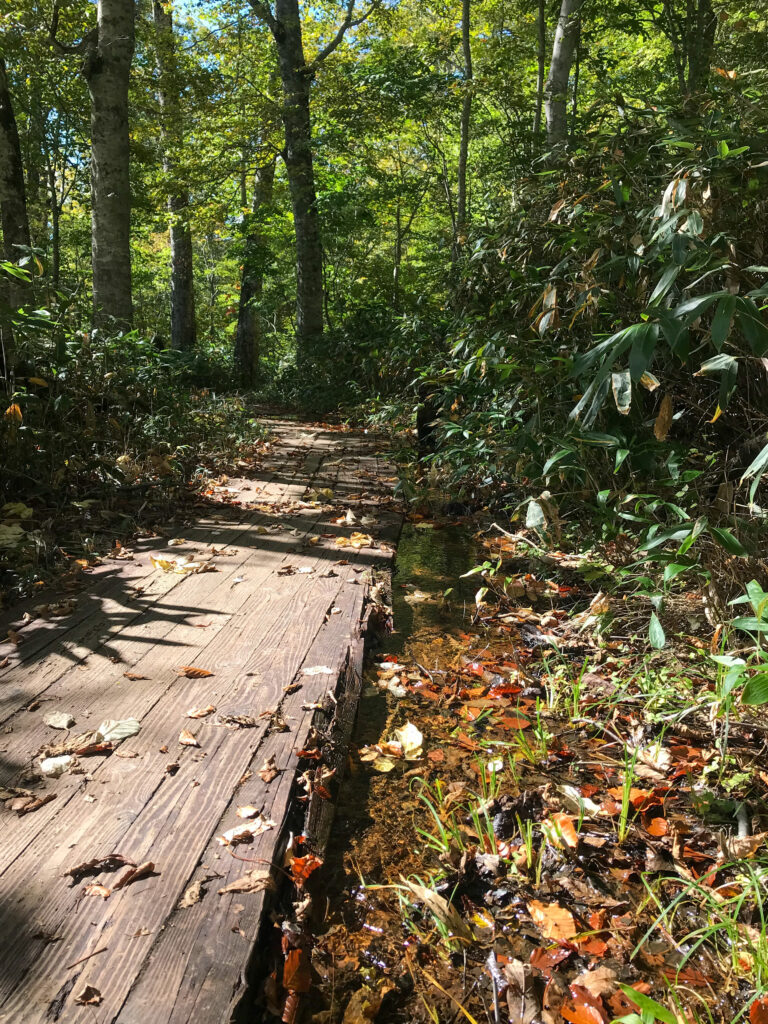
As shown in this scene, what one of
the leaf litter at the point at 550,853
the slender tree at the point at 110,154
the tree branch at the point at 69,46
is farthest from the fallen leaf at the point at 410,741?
the tree branch at the point at 69,46

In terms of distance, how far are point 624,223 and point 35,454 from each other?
3.61m

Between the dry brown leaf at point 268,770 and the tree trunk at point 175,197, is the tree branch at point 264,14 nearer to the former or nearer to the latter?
the tree trunk at point 175,197

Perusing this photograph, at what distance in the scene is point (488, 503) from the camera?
4.73 m

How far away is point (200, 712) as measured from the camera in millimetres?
2131

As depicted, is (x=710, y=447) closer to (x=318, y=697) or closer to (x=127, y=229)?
(x=318, y=697)

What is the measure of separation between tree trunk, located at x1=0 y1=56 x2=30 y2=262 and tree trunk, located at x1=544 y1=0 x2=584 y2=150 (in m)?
5.43

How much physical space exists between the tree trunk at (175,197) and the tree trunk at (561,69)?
7.57 meters

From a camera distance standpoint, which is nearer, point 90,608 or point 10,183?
point 90,608

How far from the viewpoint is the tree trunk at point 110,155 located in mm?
6223

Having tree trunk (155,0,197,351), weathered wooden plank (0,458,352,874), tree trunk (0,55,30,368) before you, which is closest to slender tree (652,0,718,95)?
tree trunk (155,0,197,351)

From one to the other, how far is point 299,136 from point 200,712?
1235 cm

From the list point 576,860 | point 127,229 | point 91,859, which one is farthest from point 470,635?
point 127,229

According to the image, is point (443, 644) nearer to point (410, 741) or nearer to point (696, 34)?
point (410, 741)

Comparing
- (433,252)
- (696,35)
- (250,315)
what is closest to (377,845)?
(696,35)
